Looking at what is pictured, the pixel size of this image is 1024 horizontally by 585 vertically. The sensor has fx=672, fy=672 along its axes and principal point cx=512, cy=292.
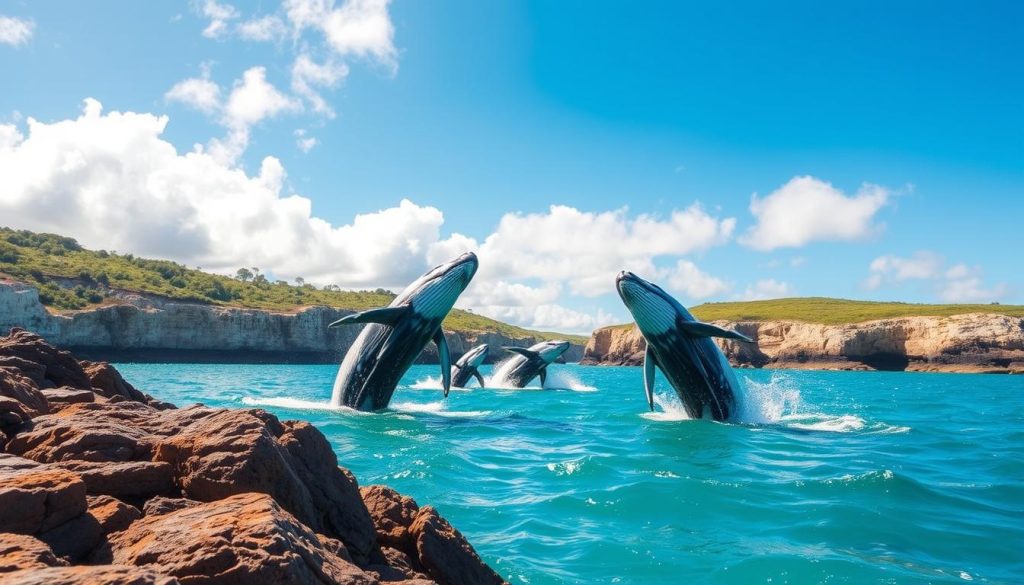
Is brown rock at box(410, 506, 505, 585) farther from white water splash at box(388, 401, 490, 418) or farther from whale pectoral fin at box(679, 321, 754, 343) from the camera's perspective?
white water splash at box(388, 401, 490, 418)

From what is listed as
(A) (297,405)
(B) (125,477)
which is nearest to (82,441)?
(B) (125,477)

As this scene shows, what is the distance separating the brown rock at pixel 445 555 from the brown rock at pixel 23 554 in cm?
245

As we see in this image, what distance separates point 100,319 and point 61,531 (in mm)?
77274

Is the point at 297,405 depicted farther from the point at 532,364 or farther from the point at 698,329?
the point at 532,364

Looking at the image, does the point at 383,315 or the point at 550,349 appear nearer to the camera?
the point at 383,315

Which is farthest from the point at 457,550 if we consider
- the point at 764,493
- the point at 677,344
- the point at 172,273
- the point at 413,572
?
the point at 172,273

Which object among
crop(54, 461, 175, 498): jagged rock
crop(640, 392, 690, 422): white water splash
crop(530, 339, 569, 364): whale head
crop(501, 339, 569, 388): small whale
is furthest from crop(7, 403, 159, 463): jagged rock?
crop(530, 339, 569, 364): whale head

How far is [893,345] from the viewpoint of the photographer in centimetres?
8712

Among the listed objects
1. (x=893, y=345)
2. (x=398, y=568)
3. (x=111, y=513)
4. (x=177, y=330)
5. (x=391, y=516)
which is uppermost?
(x=893, y=345)

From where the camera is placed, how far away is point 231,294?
330ft

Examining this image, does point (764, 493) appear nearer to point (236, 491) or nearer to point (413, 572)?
point (413, 572)

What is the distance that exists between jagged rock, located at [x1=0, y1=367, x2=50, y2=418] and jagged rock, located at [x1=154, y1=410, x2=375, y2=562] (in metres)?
1.96

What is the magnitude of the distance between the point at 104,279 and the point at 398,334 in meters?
77.5

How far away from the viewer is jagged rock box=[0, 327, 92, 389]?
8.96m
